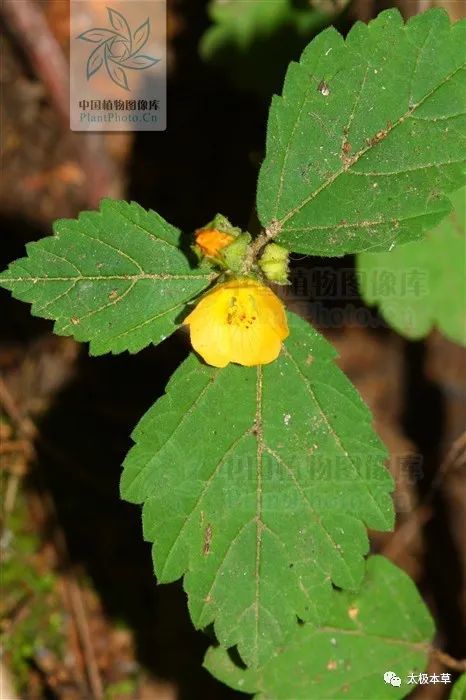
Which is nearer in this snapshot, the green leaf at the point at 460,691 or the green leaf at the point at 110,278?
the green leaf at the point at 110,278

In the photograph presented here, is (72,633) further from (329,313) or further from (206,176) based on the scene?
(206,176)

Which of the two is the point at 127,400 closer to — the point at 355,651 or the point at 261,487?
the point at 355,651

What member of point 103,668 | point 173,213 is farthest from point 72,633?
point 173,213

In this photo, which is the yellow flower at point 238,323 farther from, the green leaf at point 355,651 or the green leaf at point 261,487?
the green leaf at point 355,651

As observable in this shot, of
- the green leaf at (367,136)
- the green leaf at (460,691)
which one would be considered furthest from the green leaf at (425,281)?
the green leaf at (460,691)

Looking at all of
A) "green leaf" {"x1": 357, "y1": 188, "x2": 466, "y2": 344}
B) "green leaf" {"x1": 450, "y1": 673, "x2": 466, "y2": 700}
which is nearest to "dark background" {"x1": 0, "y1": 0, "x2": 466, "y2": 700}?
"green leaf" {"x1": 357, "y1": 188, "x2": 466, "y2": 344}

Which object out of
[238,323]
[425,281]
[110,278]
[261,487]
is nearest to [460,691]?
[261,487]
